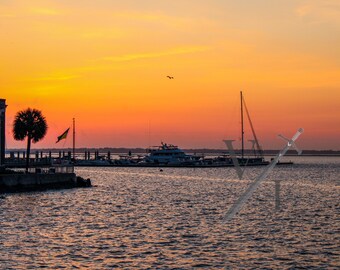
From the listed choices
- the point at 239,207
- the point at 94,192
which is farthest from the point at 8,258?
the point at 94,192

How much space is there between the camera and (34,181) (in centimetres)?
8488

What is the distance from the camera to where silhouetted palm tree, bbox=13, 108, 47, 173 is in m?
95.9

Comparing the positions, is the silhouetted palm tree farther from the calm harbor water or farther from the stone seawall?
the calm harbor water

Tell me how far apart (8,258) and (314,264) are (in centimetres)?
1706

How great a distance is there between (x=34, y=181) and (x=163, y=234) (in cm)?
4140

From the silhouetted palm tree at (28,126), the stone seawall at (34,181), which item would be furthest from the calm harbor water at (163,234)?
the silhouetted palm tree at (28,126)

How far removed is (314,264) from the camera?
36.4m

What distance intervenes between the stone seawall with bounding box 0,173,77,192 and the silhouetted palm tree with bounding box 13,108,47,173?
6.41 m

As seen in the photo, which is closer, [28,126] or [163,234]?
[163,234]

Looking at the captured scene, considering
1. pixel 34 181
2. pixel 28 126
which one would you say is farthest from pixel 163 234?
pixel 28 126

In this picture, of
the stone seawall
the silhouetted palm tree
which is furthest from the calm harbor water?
the silhouetted palm tree

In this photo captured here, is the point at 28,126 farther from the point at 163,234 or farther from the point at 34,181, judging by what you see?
the point at 163,234

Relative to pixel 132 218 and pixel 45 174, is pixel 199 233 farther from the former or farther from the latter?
pixel 45 174

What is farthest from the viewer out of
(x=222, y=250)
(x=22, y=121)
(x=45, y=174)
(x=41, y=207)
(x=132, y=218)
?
(x=22, y=121)
